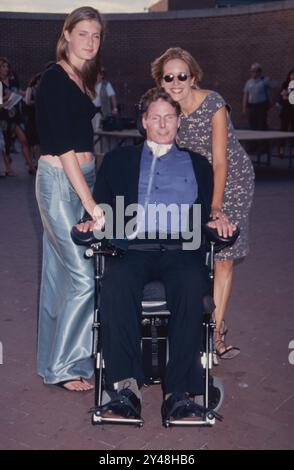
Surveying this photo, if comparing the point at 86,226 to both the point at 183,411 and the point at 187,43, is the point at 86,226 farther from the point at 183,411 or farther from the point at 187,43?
the point at 187,43

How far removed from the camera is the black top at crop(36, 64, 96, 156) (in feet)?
11.3

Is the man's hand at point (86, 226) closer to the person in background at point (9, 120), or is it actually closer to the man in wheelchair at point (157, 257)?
the man in wheelchair at point (157, 257)

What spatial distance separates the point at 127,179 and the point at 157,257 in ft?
1.64

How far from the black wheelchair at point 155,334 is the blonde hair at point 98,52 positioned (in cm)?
87

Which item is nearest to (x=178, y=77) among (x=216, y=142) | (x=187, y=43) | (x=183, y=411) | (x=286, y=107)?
(x=216, y=142)

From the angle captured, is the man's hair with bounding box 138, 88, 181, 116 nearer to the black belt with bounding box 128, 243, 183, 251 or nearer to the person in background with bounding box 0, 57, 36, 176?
the black belt with bounding box 128, 243, 183, 251

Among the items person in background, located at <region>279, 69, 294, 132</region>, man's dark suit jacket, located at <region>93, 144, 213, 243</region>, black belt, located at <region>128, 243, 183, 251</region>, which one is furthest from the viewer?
person in background, located at <region>279, 69, 294, 132</region>

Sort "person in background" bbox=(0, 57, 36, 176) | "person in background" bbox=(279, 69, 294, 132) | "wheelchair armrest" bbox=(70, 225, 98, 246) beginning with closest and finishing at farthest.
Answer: "wheelchair armrest" bbox=(70, 225, 98, 246) → "person in background" bbox=(0, 57, 36, 176) → "person in background" bbox=(279, 69, 294, 132)

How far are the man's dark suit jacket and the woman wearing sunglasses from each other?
78 mm

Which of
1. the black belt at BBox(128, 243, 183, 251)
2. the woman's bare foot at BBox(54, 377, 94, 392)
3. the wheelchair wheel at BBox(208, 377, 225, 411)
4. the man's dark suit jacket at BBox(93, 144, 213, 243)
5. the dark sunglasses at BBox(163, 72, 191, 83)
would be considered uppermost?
the dark sunglasses at BBox(163, 72, 191, 83)

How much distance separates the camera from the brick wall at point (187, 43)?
2203 cm

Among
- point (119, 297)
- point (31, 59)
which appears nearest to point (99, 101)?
point (31, 59)

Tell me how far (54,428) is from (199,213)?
4.64 feet

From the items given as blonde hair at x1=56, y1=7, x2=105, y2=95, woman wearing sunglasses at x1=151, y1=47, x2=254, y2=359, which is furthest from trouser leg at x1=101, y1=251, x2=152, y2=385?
blonde hair at x1=56, y1=7, x2=105, y2=95
